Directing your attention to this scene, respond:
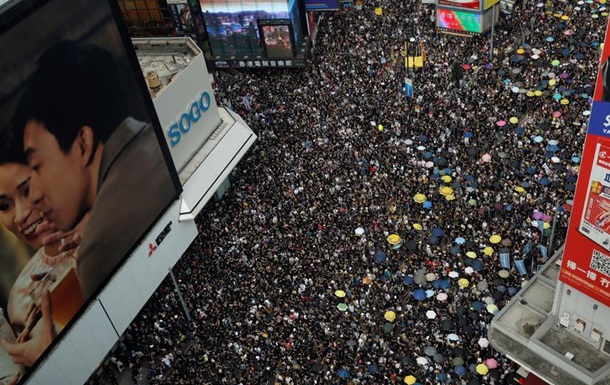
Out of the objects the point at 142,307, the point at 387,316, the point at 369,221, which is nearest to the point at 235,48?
the point at 369,221

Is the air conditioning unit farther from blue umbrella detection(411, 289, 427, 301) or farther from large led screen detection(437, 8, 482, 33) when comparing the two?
large led screen detection(437, 8, 482, 33)

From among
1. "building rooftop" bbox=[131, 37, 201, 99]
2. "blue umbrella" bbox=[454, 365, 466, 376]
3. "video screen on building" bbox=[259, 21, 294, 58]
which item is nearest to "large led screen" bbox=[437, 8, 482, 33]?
"video screen on building" bbox=[259, 21, 294, 58]

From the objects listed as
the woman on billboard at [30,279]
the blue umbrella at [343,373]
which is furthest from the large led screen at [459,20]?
the woman on billboard at [30,279]

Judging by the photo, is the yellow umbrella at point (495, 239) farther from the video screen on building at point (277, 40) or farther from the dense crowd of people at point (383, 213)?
the video screen on building at point (277, 40)

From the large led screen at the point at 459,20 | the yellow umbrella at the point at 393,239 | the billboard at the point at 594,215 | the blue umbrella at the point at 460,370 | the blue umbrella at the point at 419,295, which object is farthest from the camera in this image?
the large led screen at the point at 459,20

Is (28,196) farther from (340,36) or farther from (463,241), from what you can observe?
(340,36)

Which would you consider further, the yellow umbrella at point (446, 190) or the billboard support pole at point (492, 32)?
the billboard support pole at point (492, 32)

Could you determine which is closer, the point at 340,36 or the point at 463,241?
the point at 463,241
